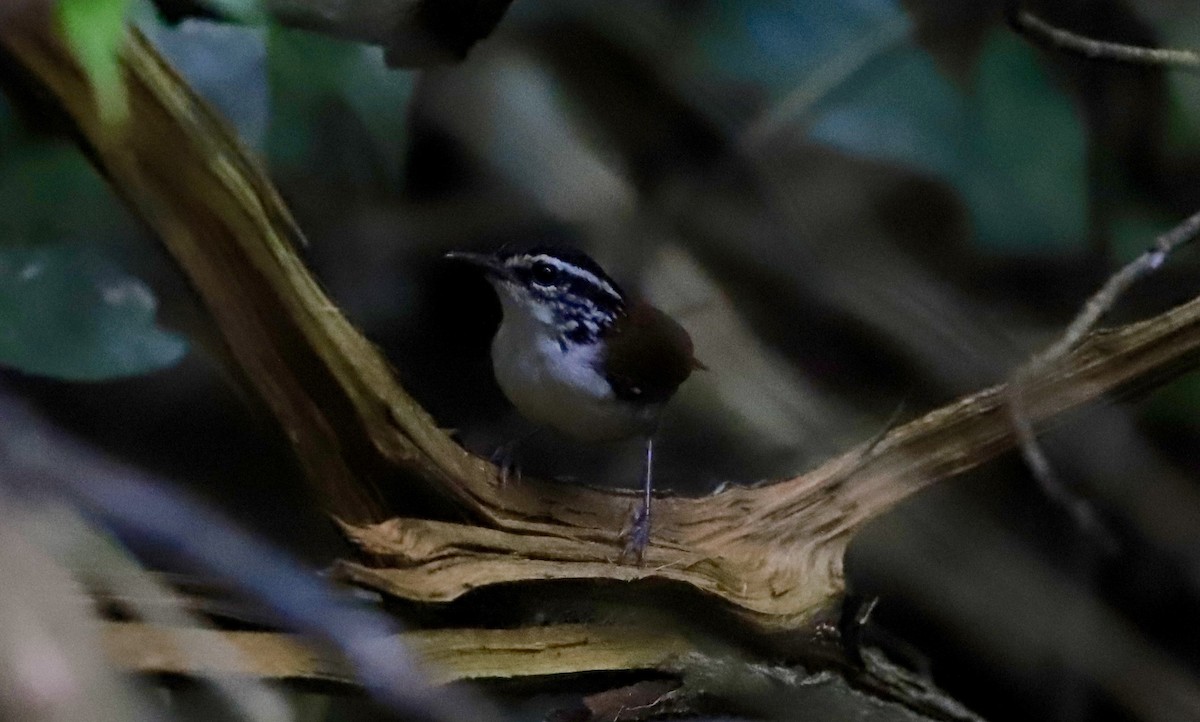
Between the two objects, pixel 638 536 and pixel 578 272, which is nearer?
pixel 638 536

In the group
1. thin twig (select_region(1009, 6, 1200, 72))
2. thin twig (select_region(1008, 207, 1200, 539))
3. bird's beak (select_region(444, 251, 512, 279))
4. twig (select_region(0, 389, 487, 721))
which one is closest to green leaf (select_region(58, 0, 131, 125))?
twig (select_region(0, 389, 487, 721))

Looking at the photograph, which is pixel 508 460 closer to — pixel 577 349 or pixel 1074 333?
pixel 577 349

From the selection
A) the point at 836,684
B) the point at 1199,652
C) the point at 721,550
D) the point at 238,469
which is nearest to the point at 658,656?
the point at 721,550

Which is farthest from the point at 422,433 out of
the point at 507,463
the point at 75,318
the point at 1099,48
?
the point at 1099,48

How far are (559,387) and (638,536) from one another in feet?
0.85

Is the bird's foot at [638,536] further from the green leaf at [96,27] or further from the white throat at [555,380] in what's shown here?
the green leaf at [96,27]

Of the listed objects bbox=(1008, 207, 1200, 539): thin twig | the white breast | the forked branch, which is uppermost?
bbox=(1008, 207, 1200, 539): thin twig

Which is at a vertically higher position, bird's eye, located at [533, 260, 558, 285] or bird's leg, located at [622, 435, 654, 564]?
bird's eye, located at [533, 260, 558, 285]

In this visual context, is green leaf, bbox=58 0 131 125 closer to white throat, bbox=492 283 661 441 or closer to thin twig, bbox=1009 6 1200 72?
white throat, bbox=492 283 661 441

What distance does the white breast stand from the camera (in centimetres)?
159

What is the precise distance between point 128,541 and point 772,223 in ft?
3.66

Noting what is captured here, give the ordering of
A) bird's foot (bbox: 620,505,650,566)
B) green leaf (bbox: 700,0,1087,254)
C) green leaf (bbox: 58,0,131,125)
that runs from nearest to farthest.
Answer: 1. green leaf (bbox: 58,0,131,125)
2. bird's foot (bbox: 620,505,650,566)
3. green leaf (bbox: 700,0,1087,254)

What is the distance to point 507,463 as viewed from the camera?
1487mm

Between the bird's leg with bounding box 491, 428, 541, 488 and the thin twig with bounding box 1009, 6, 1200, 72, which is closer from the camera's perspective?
the bird's leg with bounding box 491, 428, 541, 488
